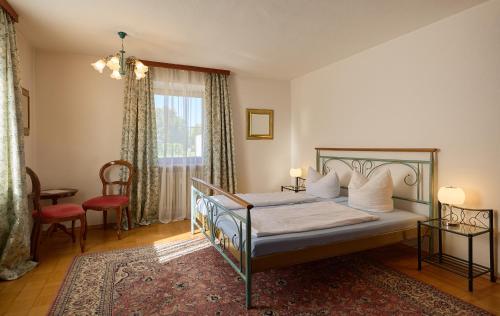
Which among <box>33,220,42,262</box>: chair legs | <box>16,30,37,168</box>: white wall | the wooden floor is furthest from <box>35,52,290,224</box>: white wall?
<box>33,220,42,262</box>: chair legs

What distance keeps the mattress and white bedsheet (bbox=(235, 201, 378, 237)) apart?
46mm

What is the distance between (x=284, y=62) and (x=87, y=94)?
10.0 feet

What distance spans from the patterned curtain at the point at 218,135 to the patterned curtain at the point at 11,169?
8.41ft

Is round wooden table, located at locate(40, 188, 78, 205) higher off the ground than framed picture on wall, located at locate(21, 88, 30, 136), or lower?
lower

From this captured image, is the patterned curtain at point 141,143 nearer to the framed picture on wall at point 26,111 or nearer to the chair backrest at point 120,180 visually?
the chair backrest at point 120,180

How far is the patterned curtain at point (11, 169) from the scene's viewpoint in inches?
101

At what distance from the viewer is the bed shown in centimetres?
221

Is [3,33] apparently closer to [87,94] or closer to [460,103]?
[87,94]

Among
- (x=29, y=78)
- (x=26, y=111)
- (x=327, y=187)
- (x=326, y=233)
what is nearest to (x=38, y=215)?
(x=26, y=111)

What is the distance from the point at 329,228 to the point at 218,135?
282 centimetres

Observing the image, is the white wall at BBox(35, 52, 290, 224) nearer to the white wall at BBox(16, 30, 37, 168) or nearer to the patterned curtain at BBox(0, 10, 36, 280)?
the white wall at BBox(16, 30, 37, 168)

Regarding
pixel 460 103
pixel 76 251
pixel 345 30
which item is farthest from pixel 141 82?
pixel 460 103

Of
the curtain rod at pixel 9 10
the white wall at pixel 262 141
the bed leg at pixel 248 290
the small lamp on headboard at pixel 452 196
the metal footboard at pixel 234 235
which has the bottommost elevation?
the bed leg at pixel 248 290

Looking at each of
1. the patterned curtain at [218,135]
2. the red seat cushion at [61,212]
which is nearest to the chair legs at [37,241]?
the red seat cushion at [61,212]
